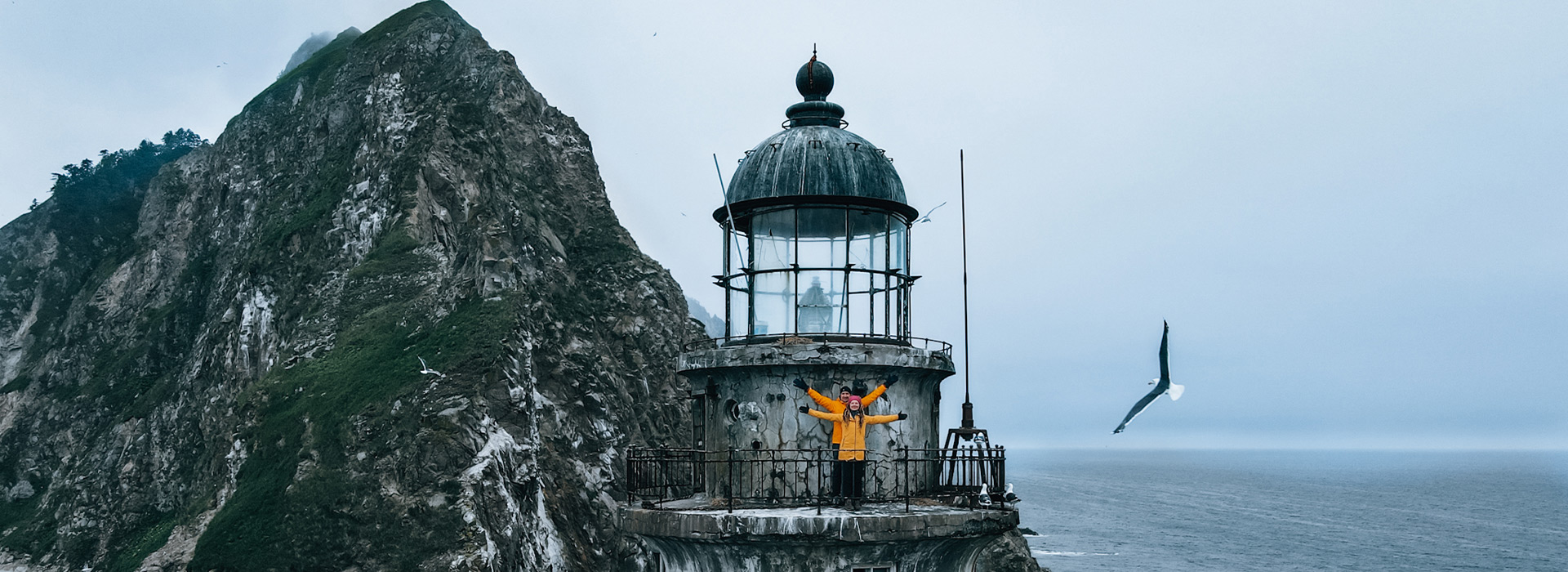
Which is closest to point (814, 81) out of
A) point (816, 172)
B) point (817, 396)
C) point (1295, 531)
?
point (816, 172)

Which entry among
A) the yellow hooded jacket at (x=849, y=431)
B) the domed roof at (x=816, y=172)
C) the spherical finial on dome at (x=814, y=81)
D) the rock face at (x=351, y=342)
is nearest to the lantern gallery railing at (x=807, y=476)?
the yellow hooded jacket at (x=849, y=431)

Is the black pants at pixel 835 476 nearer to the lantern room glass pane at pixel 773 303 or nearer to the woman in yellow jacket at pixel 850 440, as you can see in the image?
the woman in yellow jacket at pixel 850 440

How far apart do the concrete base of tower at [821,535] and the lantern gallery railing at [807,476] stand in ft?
1.00

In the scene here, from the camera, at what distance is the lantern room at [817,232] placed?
39.9 feet

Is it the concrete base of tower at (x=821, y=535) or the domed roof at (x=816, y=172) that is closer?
the concrete base of tower at (x=821, y=535)

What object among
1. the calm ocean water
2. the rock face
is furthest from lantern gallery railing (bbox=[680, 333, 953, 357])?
the calm ocean water

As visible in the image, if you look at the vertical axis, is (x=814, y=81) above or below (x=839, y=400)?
above

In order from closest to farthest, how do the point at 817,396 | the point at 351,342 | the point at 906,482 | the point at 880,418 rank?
the point at 906,482 < the point at 817,396 < the point at 880,418 < the point at 351,342

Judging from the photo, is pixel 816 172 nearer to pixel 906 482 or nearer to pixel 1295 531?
pixel 906 482

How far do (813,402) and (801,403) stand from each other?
0.38ft

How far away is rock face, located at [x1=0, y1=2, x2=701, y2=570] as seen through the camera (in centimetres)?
5031

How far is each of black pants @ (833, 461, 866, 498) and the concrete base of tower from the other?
0.33 metres

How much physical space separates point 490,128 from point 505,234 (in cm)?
953

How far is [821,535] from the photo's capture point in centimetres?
1076
